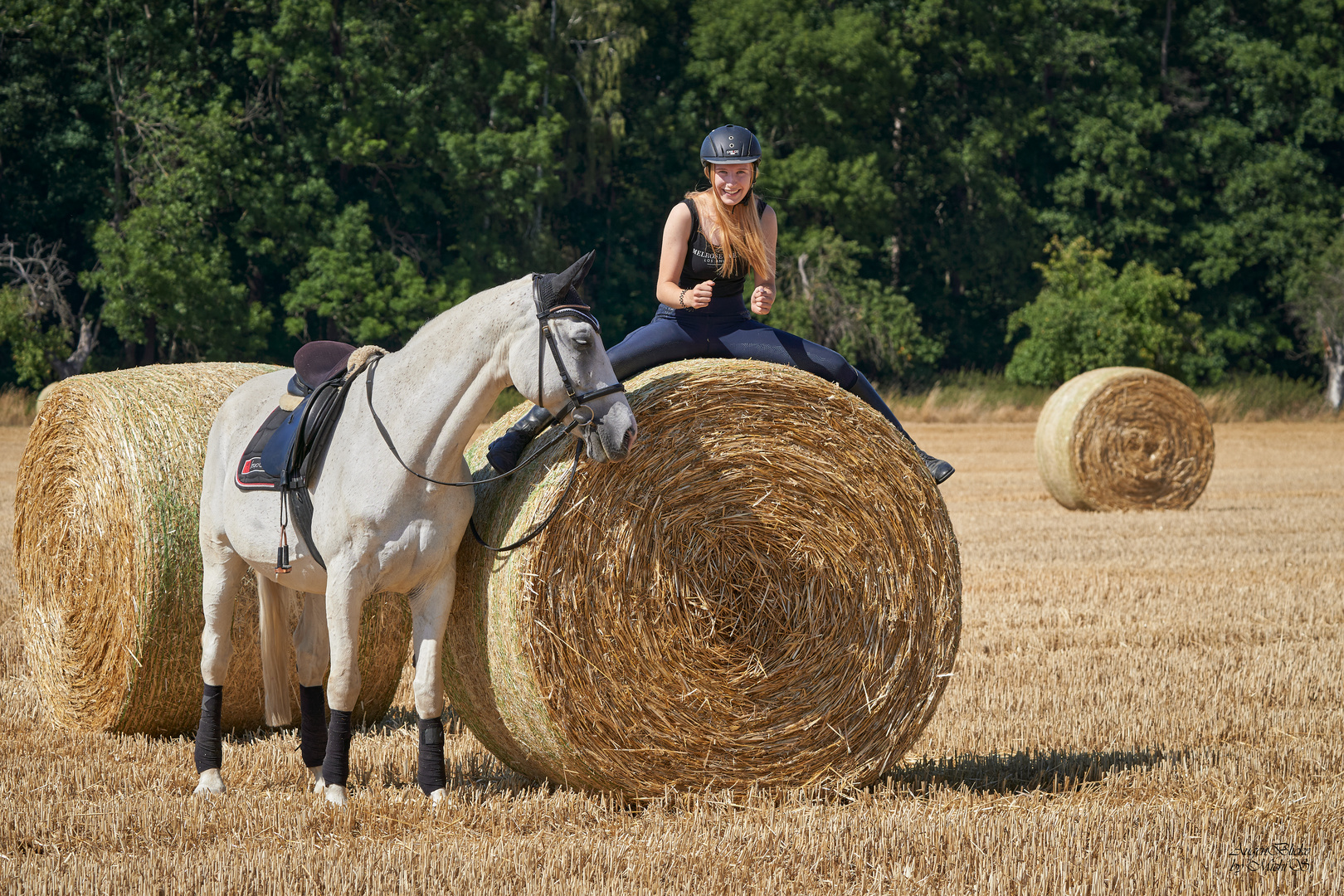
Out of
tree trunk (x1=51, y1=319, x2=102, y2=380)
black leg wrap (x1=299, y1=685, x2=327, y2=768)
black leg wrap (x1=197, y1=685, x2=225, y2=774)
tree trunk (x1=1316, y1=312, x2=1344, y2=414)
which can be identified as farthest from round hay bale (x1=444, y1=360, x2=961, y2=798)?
tree trunk (x1=1316, y1=312, x2=1344, y2=414)

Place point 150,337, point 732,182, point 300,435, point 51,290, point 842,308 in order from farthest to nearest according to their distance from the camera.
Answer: point 842,308 → point 150,337 → point 51,290 → point 732,182 → point 300,435

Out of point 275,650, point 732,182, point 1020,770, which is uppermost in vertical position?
point 732,182

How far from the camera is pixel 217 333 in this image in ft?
103

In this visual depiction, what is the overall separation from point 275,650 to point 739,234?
8.68 feet

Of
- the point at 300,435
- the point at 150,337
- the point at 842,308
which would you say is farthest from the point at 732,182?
the point at 842,308

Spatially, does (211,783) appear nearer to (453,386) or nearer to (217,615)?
(217,615)

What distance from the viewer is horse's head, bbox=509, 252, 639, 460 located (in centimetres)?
482

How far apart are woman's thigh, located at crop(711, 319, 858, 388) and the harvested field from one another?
1732 millimetres

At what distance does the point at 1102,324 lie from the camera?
119ft

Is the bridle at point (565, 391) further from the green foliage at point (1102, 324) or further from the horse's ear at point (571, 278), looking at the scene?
the green foliage at point (1102, 324)

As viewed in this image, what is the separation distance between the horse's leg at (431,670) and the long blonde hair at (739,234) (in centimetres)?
171

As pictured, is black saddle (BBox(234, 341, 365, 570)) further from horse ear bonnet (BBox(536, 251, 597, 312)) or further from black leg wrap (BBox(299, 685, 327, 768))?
horse ear bonnet (BBox(536, 251, 597, 312))


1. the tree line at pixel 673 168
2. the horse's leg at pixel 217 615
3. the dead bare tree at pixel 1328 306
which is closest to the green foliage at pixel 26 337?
the tree line at pixel 673 168

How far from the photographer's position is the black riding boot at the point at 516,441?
531 centimetres
